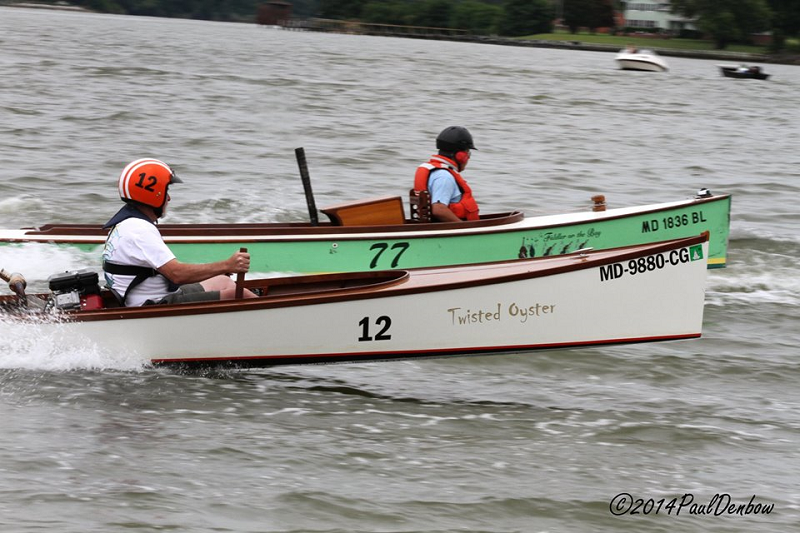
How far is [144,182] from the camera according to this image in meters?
7.14

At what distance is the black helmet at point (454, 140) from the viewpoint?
10.1 m

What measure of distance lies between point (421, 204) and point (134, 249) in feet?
12.4

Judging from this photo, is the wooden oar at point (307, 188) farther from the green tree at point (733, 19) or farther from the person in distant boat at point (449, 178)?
the green tree at point (733, 19)

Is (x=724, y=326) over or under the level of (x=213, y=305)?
under

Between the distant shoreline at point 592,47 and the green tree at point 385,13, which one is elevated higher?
the green tree at point 385,13

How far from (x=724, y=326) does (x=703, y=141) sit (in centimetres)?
1682

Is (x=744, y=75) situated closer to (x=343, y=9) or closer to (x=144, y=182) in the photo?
(x=144, y=182)

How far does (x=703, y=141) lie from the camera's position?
86.0 ft

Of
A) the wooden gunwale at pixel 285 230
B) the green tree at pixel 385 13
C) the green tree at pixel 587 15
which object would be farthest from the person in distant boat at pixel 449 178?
the green tree at pixel 385 13

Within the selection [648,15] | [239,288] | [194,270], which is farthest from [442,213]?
[648,15]

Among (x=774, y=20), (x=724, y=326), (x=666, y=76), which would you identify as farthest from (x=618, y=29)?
(x=724, y=326)

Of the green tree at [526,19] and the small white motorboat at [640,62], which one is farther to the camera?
the green tree at [526,19]

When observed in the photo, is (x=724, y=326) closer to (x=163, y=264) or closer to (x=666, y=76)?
(x=163, y=264)

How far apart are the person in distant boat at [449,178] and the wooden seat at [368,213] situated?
299mm
